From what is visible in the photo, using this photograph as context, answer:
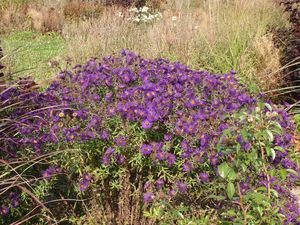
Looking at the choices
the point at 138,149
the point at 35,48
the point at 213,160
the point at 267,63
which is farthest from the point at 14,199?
the point at 35,48

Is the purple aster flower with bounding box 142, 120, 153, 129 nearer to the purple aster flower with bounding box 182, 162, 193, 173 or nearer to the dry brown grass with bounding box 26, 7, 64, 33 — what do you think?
the purple aster flower with bounding box 182, 162, 193, 173

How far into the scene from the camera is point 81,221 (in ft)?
10.8

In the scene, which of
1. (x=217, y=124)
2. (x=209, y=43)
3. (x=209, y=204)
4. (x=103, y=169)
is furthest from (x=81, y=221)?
(x=209, y=43)

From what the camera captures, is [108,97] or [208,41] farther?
[208,41]

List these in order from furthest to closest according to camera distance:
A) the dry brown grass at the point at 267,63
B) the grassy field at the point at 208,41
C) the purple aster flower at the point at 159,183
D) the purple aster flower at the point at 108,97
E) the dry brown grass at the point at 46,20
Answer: the dry brown grass at the point at 46,20
the grassy field at the point at 208,41
the dry brown grass at the point at 267,63
the purple aster flower at the point at 108,97
the purple aster flower at the point at 159,183

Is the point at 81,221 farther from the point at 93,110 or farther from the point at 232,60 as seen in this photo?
the point at 232,60

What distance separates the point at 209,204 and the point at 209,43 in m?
4.19

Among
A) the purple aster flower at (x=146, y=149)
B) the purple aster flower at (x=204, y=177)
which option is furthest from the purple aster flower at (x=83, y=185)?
the purple aster flower at (x=204, y=177)

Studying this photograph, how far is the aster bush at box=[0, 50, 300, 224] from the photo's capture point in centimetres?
290

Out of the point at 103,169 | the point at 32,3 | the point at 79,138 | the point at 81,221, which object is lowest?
the point at 32,3

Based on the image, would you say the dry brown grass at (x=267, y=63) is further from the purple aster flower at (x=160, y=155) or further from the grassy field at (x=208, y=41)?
the purple aster flower at (x=160, y=155)

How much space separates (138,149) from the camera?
3.03 meters

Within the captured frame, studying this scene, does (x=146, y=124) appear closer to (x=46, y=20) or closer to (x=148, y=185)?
(x=148, y=185)

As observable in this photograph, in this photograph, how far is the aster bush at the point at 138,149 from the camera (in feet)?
9.50
